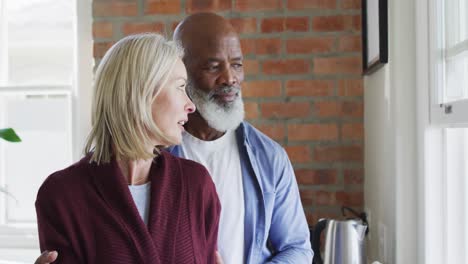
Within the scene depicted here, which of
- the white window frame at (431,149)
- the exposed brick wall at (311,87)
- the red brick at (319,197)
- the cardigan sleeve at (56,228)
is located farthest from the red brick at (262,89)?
the cardigan sleeve at (56,228)

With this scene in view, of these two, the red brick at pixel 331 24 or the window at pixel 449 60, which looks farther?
the red brick at pixel 331 24

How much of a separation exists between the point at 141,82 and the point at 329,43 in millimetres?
1374

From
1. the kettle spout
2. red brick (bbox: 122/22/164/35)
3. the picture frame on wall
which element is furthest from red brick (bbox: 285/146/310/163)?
red brick (bbox: 122/22/164/35)

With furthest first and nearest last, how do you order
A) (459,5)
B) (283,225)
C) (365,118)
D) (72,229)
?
(365,118) → (283,225) → (459,5) → (72,229)

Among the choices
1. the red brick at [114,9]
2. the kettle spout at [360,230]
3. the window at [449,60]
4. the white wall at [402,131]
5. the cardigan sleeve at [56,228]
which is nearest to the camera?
the cardigan sleeve at [56,228]

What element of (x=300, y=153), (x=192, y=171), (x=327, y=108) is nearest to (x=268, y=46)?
(x=327, y=108)

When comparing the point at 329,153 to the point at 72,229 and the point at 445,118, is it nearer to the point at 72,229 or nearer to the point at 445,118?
the point at 445,118

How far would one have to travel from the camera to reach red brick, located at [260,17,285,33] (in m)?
2.49

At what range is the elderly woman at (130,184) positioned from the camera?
122cm

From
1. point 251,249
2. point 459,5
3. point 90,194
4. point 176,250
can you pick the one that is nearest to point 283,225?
point 251,249

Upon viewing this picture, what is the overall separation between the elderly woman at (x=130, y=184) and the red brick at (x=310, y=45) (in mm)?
1219

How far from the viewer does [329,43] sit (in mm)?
2475

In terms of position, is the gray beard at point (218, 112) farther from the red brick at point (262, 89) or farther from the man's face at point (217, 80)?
the red brick at point (262, 89)

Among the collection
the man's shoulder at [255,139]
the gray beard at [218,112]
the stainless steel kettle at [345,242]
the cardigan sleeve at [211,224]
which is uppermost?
the gray beard at [218,112]
